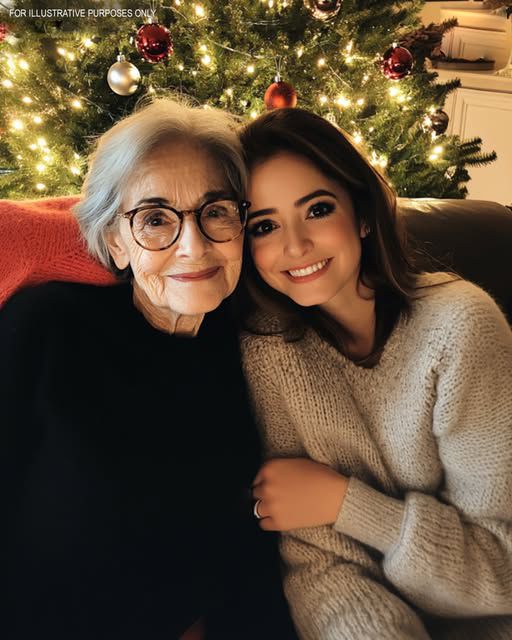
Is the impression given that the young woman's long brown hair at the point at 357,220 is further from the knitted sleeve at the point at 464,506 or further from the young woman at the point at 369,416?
the knitted sleeve at the point at 464,506

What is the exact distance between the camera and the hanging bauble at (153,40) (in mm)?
1464

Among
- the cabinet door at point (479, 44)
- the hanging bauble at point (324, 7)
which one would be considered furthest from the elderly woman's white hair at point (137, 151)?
the cabinet door at point (479, 44)

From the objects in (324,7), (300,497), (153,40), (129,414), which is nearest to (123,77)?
(153,40)

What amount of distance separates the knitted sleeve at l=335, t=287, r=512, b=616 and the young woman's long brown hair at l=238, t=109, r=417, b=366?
19 cm

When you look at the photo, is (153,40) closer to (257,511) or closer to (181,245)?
(181,245)

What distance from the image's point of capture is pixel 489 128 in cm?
372

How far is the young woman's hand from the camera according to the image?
1095 mm

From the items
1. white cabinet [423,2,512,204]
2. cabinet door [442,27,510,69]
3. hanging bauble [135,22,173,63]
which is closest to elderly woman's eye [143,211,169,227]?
hanging bauble [135,22,173,63]

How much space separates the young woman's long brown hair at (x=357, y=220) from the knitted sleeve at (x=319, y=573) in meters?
0.11

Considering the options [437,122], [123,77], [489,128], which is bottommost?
[123,77]

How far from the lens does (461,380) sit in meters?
1.03

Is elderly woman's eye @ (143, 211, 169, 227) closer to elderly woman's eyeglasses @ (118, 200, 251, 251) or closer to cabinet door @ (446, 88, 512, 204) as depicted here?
elderly woman's eyeglasses @ (118, 200, 251, 251)

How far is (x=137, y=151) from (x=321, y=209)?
1.26ft

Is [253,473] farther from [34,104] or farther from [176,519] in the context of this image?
[34,104]
